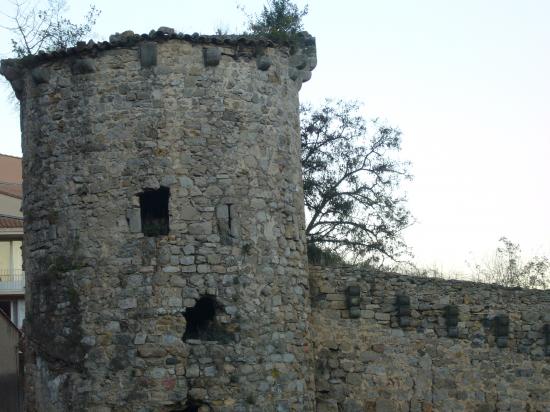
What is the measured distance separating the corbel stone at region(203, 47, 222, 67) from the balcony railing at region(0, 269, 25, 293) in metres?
25.9

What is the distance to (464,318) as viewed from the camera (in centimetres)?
1828

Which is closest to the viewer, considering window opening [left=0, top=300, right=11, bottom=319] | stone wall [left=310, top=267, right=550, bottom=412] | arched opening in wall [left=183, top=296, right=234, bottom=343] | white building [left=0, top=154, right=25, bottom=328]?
arched opening in wall [left=183, top=296, right=234, bottom=343]

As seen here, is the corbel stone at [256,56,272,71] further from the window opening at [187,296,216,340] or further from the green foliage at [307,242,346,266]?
the green foliage at [307,242,346,266]

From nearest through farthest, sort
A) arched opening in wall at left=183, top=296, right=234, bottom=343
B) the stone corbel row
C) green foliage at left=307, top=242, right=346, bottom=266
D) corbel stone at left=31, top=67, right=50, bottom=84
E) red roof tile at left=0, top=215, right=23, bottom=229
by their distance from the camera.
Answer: arched opening in wall at left=183, top=296, right=234, bottom=343 < corbel stone at left=31, top=67, right=50, bottom=84 < the stone corbel row < green foliage at left=307, top=242, right=346, bottom=266 < red roof tile at left=0, top=215, right=23, bottom=229

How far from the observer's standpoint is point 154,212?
15.4m

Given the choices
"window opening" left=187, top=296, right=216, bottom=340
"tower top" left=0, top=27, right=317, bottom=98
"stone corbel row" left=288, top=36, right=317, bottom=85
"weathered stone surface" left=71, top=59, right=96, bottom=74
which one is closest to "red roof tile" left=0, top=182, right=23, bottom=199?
"tower top" left=0, top=27, right=317, bottom=98

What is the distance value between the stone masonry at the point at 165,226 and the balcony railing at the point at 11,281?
952 inches

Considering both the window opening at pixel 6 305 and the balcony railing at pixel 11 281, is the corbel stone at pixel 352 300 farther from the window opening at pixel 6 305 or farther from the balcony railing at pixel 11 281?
the window opening at pixel 6 305

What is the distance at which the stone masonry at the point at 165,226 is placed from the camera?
48.7 ft

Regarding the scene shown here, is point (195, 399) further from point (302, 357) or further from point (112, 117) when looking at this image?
point (112, 117)

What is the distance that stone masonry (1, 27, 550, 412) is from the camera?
14.8 metres

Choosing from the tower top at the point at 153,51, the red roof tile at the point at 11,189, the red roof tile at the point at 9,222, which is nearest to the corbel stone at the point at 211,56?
the tower top at the point at 153,51

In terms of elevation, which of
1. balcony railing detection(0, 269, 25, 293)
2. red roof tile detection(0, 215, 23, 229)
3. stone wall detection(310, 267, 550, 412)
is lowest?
stone wall detection(310, 267, 550, 412)

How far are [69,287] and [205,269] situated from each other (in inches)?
71.3
